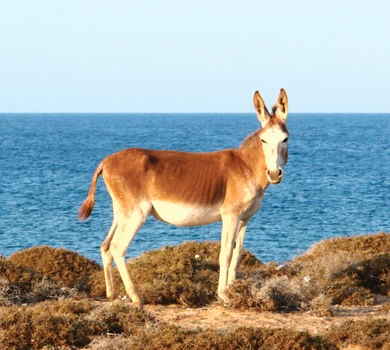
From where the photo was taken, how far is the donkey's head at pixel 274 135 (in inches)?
525

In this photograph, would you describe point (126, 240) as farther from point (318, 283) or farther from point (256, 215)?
point (256, 215)

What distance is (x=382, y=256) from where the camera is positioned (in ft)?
59.7

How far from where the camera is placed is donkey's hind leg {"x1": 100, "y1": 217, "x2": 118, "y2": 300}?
45.7 ft

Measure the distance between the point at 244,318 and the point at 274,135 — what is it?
3001 mm

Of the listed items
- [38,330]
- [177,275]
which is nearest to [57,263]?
[177,275]

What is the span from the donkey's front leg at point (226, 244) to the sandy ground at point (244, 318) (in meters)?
0.41

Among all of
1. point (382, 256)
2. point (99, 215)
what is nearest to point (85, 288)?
point (382, 256)

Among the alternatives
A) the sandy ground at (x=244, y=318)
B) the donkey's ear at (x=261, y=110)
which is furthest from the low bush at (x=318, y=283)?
the donkey's ear at (x=261, y=110)

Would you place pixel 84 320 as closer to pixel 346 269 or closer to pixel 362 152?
pixel 346 269

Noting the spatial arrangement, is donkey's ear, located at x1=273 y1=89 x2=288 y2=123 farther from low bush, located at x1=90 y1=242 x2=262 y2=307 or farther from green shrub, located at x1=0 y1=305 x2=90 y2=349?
green shrub, located at x1=0 y1=305 x2=90 y2=349

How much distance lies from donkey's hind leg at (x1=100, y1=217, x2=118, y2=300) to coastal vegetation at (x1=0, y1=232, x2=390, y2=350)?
32 centimetres

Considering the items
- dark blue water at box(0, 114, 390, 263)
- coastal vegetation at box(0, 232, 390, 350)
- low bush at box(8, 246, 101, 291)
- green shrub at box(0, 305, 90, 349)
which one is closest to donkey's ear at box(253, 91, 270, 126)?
coastal vegetation at box(0, 232, 390, 350)

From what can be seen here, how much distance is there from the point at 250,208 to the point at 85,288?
13.3ft

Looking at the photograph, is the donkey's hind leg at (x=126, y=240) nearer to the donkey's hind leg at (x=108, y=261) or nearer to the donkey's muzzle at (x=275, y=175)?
the donkey's hind leg at (x=108, y=261)
